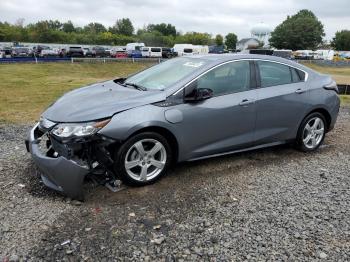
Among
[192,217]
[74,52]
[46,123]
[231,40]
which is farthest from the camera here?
[231,40]

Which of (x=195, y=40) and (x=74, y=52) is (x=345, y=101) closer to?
(x=74, y=52)

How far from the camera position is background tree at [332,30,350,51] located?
109m

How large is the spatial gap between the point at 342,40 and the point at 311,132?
11902 cm

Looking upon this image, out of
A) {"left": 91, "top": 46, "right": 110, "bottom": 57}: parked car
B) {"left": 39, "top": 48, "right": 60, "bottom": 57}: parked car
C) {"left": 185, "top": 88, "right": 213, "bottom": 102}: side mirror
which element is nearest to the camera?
{"left": 185, "top": 88, "right": 213, "bottom": 102}: side mirror

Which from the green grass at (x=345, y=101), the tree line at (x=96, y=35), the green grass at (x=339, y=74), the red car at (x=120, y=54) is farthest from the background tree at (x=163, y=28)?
the green grass at (x=345, y=101)

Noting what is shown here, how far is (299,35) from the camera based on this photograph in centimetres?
10494

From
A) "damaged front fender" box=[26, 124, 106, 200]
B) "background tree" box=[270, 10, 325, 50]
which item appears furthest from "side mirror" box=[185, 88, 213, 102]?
"background tree" box=[270, 10, 325, 50]

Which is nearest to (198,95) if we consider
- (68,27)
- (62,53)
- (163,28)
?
(62,53)

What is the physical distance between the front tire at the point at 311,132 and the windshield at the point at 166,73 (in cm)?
199

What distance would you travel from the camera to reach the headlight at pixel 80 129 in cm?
389

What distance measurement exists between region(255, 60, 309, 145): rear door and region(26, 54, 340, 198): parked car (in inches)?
0.6

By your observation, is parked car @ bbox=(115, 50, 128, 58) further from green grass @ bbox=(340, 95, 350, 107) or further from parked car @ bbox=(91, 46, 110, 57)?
green grass @ bbox=(340, 95, 350, 107)

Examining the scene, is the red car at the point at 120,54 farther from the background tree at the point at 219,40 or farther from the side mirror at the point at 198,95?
the background tree at the point at 219,40

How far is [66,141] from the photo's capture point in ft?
12.7
